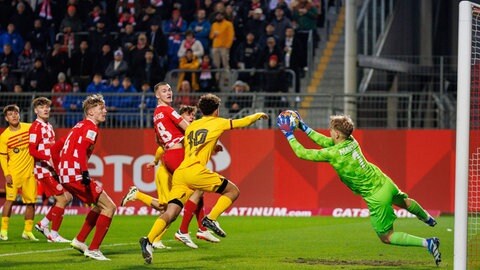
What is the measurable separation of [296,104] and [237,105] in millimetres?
1383

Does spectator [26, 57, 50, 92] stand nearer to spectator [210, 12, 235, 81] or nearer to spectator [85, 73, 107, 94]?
spectator [85, 73, 107, 94]

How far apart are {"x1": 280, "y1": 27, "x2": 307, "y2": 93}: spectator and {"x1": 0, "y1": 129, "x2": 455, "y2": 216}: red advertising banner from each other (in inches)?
114

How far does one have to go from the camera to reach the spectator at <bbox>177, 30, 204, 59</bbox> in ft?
97.6

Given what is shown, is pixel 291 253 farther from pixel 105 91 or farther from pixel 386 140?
pixel 105 91

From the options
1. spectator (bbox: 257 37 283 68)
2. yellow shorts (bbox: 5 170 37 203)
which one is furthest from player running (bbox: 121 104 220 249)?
spectator (bbox: 257 37 283 68)

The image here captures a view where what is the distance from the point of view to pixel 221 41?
1177 inches

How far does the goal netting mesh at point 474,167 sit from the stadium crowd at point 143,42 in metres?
4.98

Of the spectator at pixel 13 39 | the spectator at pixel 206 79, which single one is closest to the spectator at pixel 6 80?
the spectator at pixel 13 39

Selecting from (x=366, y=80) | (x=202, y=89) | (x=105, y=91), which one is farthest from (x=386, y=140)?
(x=105, y=91)

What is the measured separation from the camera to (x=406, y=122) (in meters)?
26.9

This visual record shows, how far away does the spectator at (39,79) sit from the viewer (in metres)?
30.1

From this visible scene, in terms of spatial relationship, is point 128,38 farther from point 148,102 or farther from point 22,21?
point 148,102

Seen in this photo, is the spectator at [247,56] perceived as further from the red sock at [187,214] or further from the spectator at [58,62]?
the red sock at [187,214]

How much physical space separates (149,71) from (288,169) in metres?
4.75
